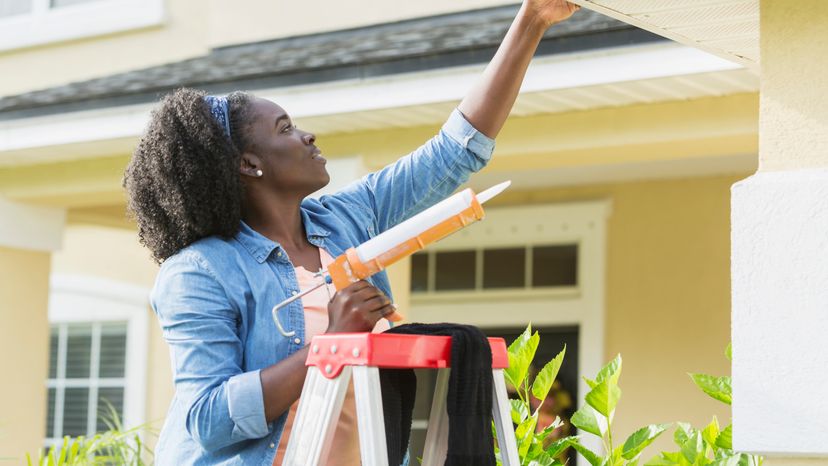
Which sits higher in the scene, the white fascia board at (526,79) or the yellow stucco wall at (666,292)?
the white fascia board at (526,79)

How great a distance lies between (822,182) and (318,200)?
1.16 metres

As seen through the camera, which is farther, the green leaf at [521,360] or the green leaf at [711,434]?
the green leaf at [521,360]

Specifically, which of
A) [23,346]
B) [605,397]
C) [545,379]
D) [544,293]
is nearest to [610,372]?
[605,397]

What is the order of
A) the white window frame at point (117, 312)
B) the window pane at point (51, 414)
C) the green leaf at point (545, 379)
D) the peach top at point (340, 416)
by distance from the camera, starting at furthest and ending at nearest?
the window pane at point (51, 414), the white window frame at point (117, 312), the green leaf at point (545, 379), the peach top at point (340, 416)

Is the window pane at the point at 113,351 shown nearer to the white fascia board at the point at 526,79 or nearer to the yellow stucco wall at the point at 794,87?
the white fascia board at the point at 526,79

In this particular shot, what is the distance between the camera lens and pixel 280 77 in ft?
18.9

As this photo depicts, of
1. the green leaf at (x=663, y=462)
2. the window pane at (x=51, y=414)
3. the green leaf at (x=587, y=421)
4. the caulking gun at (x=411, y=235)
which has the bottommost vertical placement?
the window pane at (x=51, y=414)

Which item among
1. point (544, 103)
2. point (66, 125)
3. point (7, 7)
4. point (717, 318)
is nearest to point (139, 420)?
point (7, 7)

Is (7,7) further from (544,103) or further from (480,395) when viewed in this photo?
(480,395)

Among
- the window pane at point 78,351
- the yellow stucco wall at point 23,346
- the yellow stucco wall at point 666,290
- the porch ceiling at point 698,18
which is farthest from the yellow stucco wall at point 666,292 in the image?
the porch ceiling at point 698,18

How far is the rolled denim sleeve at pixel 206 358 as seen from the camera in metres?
2.29

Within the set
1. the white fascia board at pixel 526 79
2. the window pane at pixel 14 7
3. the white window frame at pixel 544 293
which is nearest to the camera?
the white fascia board at pixel 526 79

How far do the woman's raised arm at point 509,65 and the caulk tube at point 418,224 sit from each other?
2.26 ft

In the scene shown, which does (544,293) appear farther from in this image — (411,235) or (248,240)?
(411,235)
